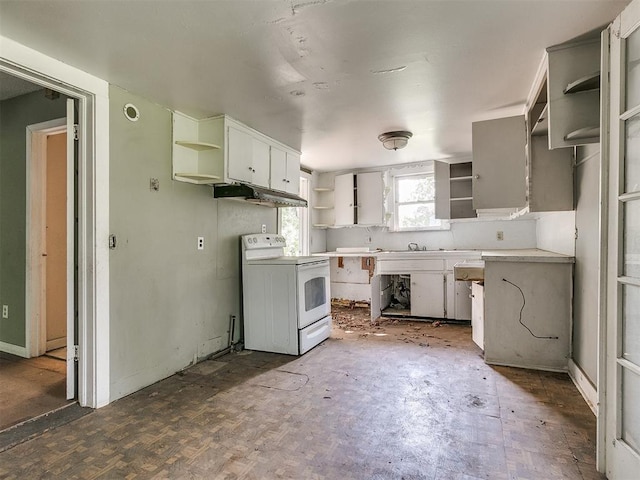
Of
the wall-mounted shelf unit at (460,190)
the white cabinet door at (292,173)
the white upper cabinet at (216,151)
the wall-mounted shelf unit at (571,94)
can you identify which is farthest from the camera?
the wall-mounted shelf unit at (460,190)

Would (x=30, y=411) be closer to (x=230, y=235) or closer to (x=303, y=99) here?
(x=230, y=235)

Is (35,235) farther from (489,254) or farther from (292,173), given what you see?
(489,254)

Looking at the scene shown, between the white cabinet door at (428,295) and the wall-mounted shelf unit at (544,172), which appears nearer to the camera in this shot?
the wall-mounted shelf unit at (544,172)

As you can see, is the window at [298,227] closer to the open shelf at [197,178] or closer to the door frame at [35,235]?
the open shelf at [197,178]

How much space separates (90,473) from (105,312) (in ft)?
Answer: 3.11

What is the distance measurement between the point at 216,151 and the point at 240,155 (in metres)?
0.23

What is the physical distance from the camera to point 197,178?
2859mm

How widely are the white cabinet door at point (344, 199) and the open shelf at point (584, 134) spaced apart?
335cm

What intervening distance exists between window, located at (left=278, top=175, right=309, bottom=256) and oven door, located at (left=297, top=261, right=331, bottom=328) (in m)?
1.39

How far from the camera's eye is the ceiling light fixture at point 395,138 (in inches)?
134

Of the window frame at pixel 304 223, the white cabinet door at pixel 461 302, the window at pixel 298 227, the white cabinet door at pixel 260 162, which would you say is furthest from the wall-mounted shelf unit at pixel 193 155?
the white cabinet door at pixel 461 302

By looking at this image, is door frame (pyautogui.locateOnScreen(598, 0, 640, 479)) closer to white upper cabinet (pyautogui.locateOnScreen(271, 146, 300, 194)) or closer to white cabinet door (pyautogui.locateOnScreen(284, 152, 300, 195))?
white upper cabinet (pyautogui.locateOnScreen(271, 146, 300, 194))

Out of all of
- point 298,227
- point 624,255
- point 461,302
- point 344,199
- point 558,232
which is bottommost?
point 461,302

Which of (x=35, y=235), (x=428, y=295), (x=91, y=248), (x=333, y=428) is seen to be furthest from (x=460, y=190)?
(x=35, y=235)
